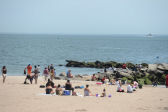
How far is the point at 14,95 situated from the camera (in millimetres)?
17234

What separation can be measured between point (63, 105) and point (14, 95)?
3.98m

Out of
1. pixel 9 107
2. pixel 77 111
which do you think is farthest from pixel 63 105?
pixel 9 107

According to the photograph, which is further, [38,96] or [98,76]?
[98,76]

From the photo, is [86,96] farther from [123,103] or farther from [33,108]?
[33,108]

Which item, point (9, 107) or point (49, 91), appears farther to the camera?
point (49, 91)

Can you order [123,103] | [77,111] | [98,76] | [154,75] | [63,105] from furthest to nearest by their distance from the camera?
[154,75] < [98,76] < [123,103] < [63,105] < [77,111]

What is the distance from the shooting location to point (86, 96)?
59.5 feet

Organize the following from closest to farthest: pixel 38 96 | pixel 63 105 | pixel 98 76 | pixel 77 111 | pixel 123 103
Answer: pixel 77 111, pixel 63 105, pixel 123 103, pixel 38 96, pixel 98 76

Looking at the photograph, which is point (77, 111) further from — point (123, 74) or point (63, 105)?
point (123, 74)

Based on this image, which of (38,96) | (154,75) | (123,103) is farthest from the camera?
(154,75)

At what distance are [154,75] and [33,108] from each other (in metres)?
Result: 22.1

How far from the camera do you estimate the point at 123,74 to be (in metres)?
32.0

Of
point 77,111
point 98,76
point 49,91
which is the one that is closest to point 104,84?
point 98,76

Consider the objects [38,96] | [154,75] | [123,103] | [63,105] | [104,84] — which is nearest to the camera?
[63,105]
